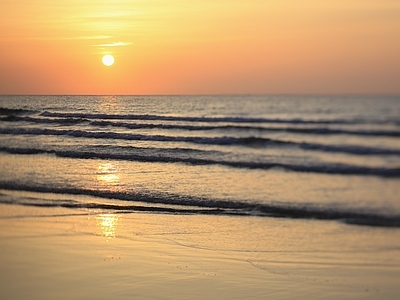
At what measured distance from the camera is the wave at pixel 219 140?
18.3 metres

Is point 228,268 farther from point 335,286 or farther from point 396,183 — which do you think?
point 396,183

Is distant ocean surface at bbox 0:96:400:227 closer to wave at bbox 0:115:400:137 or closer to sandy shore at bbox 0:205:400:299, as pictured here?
wave at bbox 0:115:400:137

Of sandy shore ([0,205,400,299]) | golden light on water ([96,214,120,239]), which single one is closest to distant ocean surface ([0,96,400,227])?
golden light on water ([96,214,120,239])

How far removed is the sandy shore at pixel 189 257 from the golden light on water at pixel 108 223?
16 millimetres

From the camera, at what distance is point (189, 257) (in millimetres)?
7277

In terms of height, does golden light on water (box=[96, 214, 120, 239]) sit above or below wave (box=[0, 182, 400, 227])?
below

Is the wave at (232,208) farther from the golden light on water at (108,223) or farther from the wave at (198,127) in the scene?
the wave at (198,127)

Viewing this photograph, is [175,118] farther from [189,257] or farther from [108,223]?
[189,257]

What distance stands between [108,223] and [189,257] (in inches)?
93.0

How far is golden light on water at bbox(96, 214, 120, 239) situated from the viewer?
850 centimetres

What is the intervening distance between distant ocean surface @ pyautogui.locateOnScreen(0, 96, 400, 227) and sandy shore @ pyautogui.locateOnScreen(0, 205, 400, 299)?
1.19m

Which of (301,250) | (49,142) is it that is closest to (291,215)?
(301,250)

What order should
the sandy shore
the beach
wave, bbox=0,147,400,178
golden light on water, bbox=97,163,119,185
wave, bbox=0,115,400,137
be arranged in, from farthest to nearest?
wave, bbox=0,115,400,137 < wave, bbox=0,147,400,178 < golden light on water, bbox=97,163,119,185 < the beach < the sandy shore

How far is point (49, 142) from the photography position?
2412 cm
